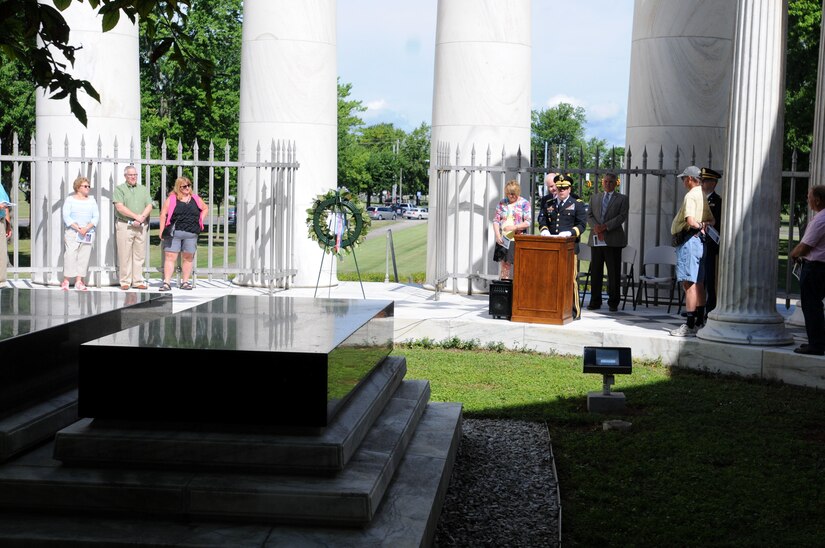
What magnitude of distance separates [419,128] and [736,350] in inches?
4757

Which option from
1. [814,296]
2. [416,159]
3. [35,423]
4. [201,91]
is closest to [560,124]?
[416,159]

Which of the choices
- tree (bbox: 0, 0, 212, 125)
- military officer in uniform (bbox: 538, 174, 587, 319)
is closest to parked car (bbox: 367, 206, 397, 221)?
military officer in uniform (bbox: 538, 174, 587, 319)

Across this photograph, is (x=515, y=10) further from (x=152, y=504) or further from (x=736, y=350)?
(x=152, y=504)

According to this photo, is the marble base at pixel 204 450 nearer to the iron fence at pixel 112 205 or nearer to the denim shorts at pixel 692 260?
the denim shorts at pixel 692 260

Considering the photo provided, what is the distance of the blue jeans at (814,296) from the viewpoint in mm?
12617

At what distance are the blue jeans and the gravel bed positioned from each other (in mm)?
4216

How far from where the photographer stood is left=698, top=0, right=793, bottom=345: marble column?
43.2 feet

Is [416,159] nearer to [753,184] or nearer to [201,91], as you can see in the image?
[201,91]

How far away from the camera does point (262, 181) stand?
1989 cm

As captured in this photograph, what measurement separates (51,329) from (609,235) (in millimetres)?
11196

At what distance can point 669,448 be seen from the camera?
31.3 ft

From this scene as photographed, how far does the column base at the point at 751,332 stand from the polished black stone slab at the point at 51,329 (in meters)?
7.34

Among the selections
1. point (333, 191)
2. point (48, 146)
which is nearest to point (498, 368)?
point (333, 191)

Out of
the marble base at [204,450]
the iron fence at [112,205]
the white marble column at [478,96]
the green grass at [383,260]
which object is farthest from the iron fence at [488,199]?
the marble base at [204,450]
